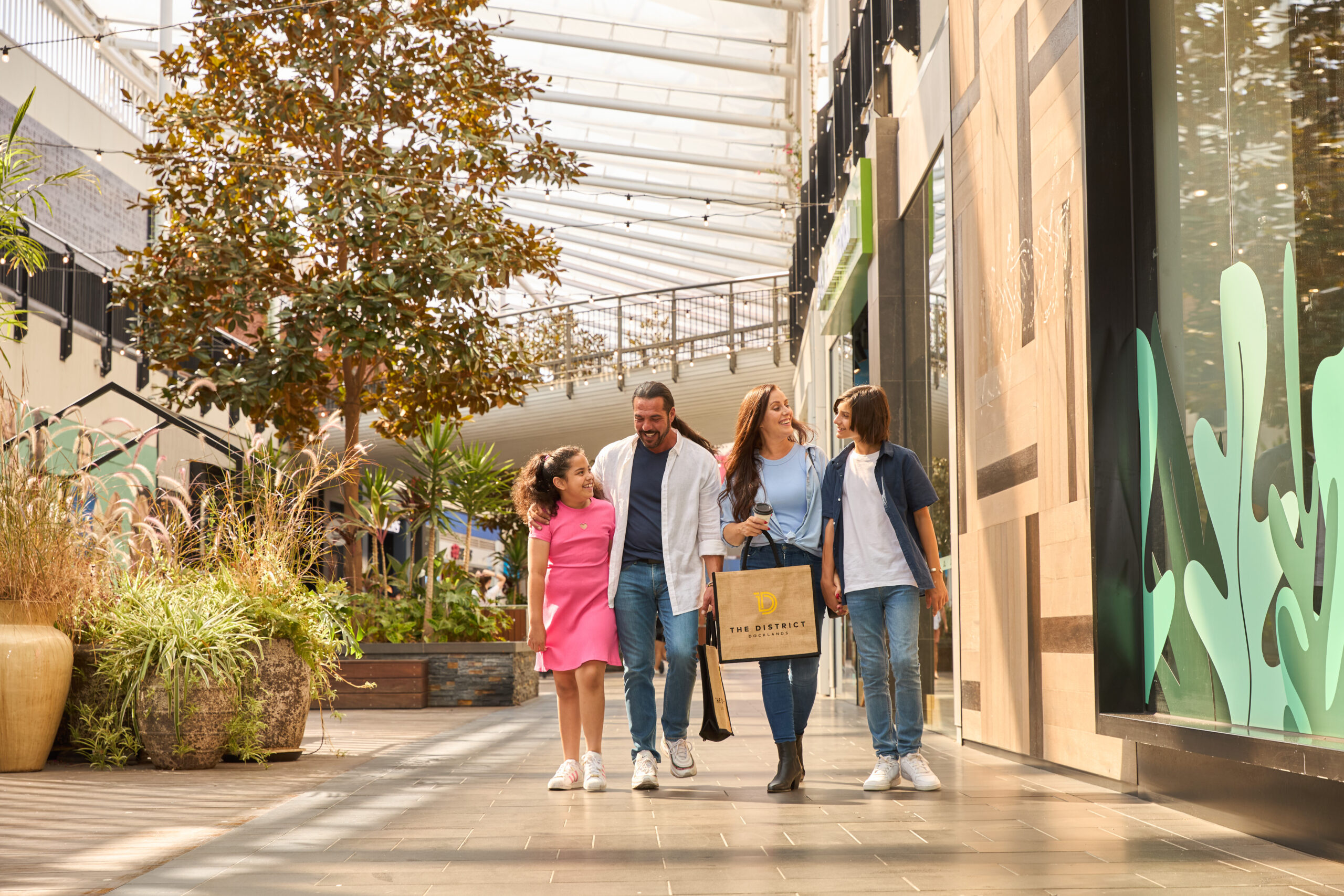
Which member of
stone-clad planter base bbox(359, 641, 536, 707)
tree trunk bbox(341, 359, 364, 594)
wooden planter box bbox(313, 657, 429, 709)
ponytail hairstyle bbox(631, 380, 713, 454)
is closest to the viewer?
ponytail hairstyle bbox(631, 380, 713, 454)

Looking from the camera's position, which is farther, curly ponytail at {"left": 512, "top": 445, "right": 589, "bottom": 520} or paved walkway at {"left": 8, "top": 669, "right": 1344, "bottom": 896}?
curly ponytail at {"left": 512, "top": 445, "right": 589, "bottom": 520}

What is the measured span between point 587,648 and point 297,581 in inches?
75.0

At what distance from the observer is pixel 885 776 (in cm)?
439

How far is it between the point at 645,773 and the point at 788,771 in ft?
1.65

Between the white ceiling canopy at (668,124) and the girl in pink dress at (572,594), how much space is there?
9.47 metres

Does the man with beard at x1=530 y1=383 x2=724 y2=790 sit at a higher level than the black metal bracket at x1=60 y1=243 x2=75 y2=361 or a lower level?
lower

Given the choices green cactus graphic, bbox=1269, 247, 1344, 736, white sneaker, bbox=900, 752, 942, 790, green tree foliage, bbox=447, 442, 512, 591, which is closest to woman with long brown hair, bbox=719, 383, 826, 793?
white sneaker, bbox=900, 752, 942, 790

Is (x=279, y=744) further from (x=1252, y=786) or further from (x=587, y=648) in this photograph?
(x=1252, y=786)

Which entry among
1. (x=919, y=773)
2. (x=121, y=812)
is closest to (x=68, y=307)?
(x=121, y=812)

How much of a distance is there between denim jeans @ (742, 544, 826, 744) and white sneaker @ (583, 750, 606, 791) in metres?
0.63

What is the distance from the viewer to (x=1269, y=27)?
3.44 meters

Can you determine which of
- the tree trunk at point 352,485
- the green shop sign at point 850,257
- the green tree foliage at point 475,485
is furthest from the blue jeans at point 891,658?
the green tree foliage at point 475,485

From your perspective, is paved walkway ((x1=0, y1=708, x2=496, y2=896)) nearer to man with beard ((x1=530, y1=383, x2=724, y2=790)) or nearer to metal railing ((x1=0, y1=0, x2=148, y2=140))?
man with beard ((x1=530, y1=383, x2=724, y2=790))

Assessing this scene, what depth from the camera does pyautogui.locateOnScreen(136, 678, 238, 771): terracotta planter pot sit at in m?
5.41
